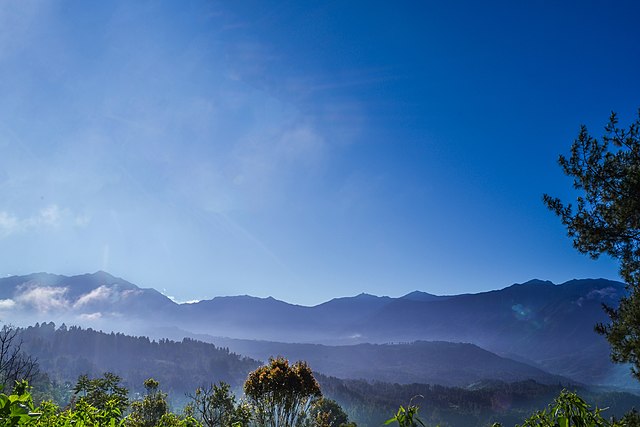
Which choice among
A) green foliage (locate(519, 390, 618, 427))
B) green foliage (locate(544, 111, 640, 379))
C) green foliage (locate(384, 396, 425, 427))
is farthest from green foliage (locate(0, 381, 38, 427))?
green foliage (locate(544, 111, 640, 379))

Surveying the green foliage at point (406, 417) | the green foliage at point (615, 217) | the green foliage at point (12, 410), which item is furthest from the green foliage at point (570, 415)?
the green foliage at point (615, 217)

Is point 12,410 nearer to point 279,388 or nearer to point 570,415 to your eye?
point 570,415

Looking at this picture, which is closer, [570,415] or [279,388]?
[570,415]

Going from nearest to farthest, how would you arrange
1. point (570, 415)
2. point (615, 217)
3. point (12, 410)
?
point (12, 410) < point (570, 415) < point (615, 217)

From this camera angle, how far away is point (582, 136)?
1731 centimetres

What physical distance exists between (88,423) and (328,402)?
264 feet

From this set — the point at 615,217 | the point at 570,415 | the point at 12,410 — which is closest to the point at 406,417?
the point at 570,415

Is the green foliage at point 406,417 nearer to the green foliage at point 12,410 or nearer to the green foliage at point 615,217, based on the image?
the green foliage at point 12,410

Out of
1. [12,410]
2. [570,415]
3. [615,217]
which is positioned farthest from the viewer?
[615,217]

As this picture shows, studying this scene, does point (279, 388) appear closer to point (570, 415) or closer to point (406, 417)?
point (406, 417)

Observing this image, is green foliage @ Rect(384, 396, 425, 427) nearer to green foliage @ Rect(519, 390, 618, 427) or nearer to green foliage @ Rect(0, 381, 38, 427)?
green foliage @ Rect(519, 390, 618, 427)

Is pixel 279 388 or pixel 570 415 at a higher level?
pixel 570 415

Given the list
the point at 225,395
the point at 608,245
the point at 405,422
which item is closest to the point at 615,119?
the point at 608,245

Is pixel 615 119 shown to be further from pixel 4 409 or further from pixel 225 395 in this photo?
pixel 225 395
